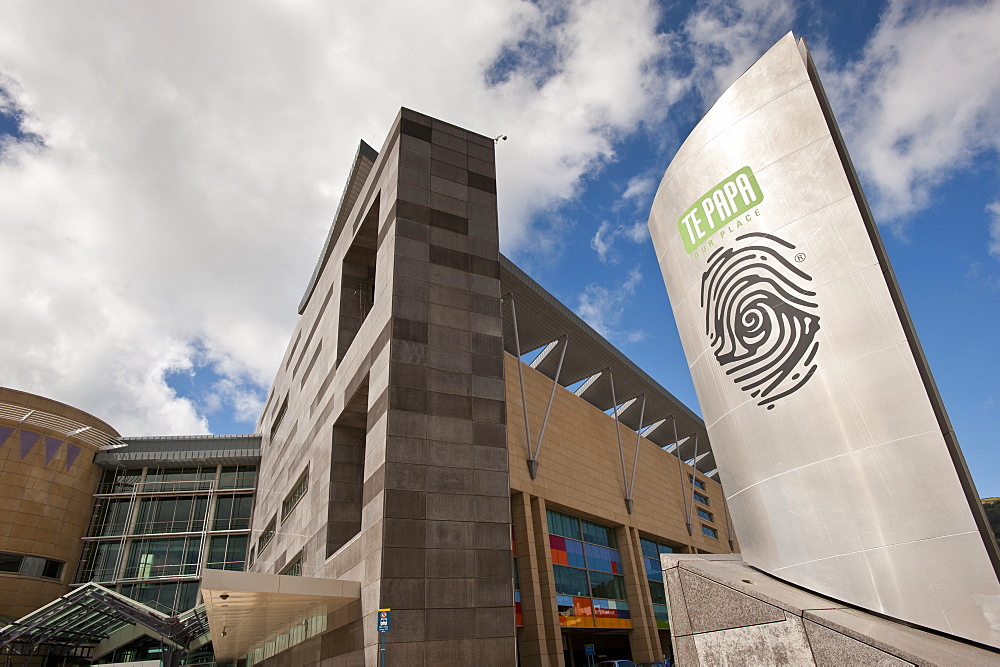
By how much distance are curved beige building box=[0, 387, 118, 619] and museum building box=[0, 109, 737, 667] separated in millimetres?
229

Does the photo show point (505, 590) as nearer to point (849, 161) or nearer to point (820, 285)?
point (820, 285)

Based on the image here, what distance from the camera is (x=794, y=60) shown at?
1143 centimetres

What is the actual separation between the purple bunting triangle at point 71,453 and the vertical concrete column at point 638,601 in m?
49.6

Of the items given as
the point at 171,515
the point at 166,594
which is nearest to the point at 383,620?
the point at 166,594

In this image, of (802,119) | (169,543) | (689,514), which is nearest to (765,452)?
(802,119)

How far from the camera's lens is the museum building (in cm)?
2064

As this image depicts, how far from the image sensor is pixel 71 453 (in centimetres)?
5569

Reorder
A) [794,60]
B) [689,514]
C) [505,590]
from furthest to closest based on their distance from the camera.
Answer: [689,514] → [505,590] → [794,60]

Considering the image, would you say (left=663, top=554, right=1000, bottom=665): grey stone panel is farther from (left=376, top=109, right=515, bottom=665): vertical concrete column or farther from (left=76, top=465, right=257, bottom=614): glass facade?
(left=76, top=465, right=257, bottom=614): glass facade

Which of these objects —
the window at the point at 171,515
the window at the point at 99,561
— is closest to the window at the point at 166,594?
the window at the point at 99,561

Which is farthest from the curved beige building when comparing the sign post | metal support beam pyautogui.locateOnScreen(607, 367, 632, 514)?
metal support beam pyautogui.locateOnScreen(607, 367, 632, 514)

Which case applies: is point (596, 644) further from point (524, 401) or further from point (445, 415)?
point (445, 415)

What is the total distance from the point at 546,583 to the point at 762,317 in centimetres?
2918

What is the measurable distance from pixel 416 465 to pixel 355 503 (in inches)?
331
